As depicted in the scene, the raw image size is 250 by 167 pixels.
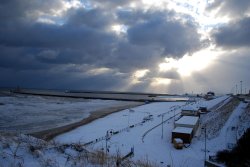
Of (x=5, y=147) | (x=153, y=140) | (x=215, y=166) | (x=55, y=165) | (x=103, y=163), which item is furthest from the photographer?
(x=153, y=140)

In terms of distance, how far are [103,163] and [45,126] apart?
36598 mm

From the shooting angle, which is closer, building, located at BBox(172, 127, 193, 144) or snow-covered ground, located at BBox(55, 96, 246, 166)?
snow-covered ground, located at BBox(55, 96, 246, 166)

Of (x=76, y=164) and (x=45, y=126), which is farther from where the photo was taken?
(x=45, y=126)

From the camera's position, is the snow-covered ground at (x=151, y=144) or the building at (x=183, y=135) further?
the building at (x=183, y=135)

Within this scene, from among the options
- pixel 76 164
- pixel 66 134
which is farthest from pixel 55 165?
pixel 66 134

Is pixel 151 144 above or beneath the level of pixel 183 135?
beneath

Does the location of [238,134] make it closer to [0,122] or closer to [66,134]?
[66,134]

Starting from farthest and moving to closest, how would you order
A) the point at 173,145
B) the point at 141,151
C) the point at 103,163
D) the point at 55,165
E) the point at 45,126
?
the point at 45,126 → the point at 173,145 → the point at 141,151 → the point at 103,163 → the point at 55,165

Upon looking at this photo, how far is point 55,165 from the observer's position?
5.72 m

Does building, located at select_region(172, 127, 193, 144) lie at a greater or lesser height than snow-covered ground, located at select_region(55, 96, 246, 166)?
greater

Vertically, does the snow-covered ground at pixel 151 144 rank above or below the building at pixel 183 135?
below

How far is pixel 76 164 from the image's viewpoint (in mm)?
6082

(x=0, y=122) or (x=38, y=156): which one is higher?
(x=38, y=156)

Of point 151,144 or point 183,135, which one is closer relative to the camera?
point 151,144
